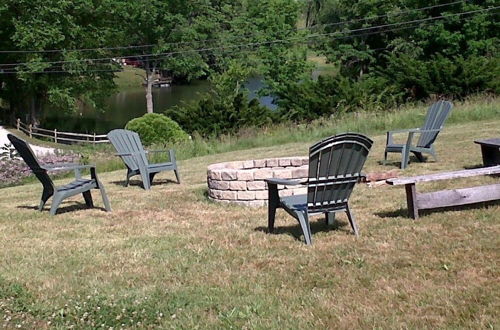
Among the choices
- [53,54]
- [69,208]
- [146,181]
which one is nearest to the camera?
[69,208]

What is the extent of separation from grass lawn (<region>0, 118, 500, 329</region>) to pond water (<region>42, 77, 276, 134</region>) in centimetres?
2637

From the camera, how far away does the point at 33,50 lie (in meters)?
32.8

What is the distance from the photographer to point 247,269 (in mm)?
4160

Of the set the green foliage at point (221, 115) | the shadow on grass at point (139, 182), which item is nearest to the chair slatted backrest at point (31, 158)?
the shadow on grass at point (139, 182)

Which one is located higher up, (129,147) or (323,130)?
(129,147)

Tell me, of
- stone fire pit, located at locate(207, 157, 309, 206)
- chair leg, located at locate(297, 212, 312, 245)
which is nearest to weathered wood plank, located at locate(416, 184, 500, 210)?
chair leg, located at locate(297, 212, 312, 245)

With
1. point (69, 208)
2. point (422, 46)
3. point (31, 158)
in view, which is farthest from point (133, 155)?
point (422, 46)

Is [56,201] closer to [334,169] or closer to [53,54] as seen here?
[334,169]

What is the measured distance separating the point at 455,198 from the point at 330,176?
1.25 meters

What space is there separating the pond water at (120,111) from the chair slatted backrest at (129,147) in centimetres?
2310

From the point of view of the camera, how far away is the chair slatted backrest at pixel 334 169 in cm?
473

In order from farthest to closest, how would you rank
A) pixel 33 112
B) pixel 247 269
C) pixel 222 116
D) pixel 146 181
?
pixel 33 112, pixel 222 116, pixel 146 181, pixel 247 269

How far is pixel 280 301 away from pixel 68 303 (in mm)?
1235

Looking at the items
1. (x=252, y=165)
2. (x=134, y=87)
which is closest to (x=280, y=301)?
(x=252, y=165)
